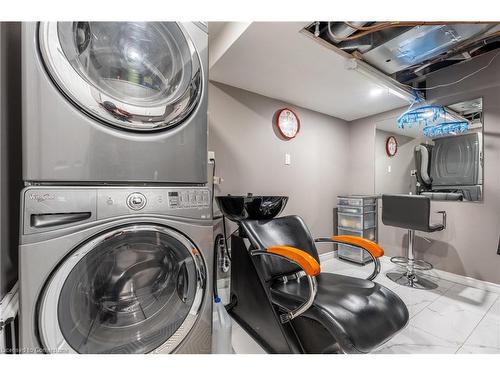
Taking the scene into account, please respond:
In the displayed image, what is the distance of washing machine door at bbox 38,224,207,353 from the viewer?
0.76m

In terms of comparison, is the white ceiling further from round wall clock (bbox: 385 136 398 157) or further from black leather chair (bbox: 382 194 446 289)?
black leather chair (bbox: 382 194 446 289)

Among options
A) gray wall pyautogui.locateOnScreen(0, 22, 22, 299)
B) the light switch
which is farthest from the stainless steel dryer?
→ the light switch

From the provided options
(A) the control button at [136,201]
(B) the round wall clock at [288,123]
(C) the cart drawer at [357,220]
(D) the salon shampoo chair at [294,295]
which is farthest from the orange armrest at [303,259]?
(C) the cart drawer at [357,220]

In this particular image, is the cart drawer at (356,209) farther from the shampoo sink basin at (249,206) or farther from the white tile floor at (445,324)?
the shampoo sink basin at (249,206)

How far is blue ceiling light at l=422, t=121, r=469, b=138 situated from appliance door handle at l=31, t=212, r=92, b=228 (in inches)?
130

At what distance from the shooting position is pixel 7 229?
2.85 ft

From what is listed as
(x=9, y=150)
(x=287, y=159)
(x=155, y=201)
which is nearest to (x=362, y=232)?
(x=287, y=159)

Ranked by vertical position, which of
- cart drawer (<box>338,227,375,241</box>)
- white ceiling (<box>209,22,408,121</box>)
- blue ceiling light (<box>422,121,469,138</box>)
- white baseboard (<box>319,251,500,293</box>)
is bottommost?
white baseboard (<box>319,251,500,293</box>)

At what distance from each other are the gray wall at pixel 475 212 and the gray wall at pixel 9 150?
3.49 metres

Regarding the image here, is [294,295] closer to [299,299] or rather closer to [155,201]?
[299,299]

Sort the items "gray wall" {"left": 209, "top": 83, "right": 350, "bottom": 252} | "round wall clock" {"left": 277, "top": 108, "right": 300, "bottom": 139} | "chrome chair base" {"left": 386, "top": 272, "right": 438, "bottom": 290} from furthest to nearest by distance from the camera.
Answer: "round wall clock" {"left": 277, "top": 108, "right": 300, "bottom": 139} < "gray wall" {"left": 209, "top": 83, "right": 350, "bottom": 252} < "chrome chair base" {"left": 386, "top": 272, "right": 438, "bottom": 290}

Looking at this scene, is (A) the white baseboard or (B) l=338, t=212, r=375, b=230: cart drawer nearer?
(A) the white baseboard
